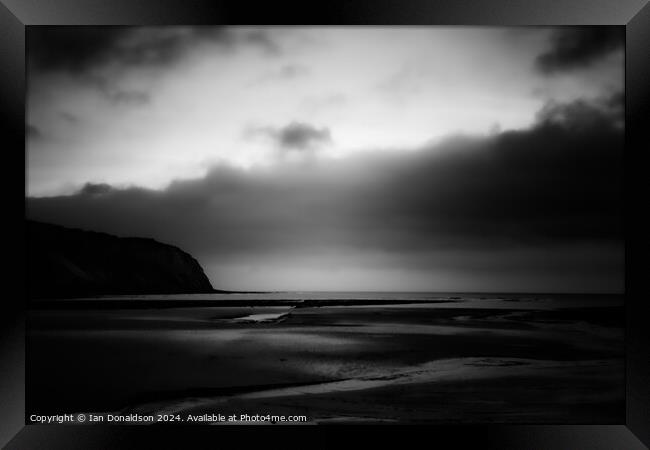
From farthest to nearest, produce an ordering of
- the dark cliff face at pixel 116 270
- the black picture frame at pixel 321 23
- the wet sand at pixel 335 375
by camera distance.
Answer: the dark cliff face at pixel 116 270 → the wet sand at pixel 335 375 → the black picture frame at pixel 321 23

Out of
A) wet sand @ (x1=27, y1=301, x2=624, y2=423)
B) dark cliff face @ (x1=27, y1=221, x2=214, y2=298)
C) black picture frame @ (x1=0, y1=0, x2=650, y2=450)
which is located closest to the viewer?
black picture frame @ (x1=0, y1=0, x2=650, y2=450)

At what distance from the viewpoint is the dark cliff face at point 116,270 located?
15.6m

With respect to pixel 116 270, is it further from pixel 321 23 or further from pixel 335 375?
pixel 321 23

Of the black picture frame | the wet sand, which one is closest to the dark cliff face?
the wet sand

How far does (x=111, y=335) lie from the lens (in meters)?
6.97

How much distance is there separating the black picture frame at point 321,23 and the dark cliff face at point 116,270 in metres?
10.8

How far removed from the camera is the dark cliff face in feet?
51.1

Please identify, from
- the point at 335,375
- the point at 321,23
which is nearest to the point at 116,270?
the point at 335,375

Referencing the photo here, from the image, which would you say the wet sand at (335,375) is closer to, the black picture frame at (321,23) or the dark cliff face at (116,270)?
the black picture frame at (321,23)

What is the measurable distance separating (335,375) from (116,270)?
19160 millimetres

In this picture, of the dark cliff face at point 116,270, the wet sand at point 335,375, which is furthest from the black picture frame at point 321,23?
the dark cliff face at point 116,270

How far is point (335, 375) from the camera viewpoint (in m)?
4.37

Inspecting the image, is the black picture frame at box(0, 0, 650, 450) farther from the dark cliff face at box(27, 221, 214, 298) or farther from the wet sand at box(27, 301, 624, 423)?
the dark cliff face at box(27, 221, 214, 298)

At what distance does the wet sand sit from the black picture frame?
0.56 meters
